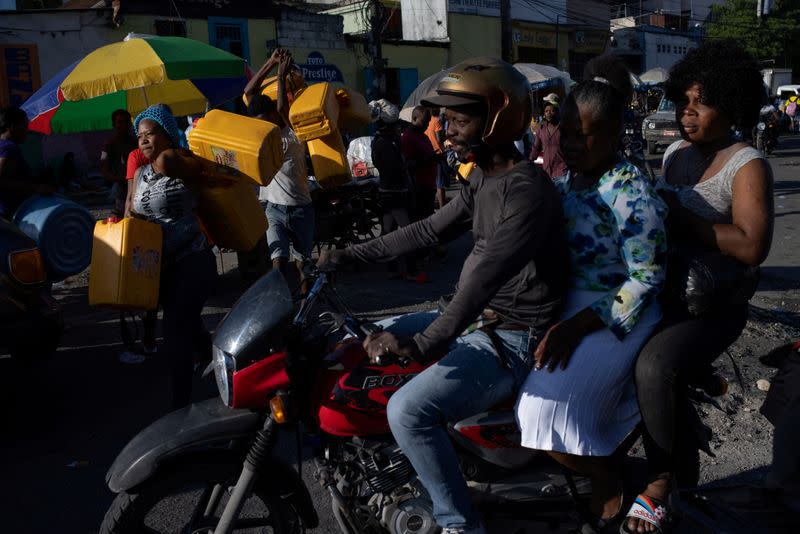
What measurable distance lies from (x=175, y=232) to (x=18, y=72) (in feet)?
52.1

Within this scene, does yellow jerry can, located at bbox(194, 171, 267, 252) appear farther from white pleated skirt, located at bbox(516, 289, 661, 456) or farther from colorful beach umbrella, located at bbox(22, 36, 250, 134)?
colorful beach umbrella, located at bbox(22, 36, 250, 134)

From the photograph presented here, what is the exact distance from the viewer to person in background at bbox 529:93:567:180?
7.75 metres

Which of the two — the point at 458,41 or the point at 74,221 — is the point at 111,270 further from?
the point at 458,41

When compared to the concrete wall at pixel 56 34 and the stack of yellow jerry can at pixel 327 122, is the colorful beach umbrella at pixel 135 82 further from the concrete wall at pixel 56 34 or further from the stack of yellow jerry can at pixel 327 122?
the concrete wall at pixel 56 34

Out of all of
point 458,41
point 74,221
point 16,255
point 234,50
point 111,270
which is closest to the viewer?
point 111,270

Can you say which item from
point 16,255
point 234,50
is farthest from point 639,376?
point 234,50

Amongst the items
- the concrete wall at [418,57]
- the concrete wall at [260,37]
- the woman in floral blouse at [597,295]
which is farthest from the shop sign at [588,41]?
the woman in floral blouse at [597,295]

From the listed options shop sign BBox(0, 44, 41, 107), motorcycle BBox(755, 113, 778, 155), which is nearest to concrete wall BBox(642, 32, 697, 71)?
motorcycle BBox(755, 113, 778, 155)

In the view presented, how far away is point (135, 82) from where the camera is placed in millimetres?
7680

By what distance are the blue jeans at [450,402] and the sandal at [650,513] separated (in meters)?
0.57

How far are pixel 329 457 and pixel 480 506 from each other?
57 centimetres

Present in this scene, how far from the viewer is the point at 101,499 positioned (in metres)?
3.69

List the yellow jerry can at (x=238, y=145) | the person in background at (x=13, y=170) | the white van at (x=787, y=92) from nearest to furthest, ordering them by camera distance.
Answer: the yellow jerry can at (x=238, y=145) → the person in background at (x=13, y=170) → the white van at (x=787, y=92)

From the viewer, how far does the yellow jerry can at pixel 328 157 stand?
23.0ft
